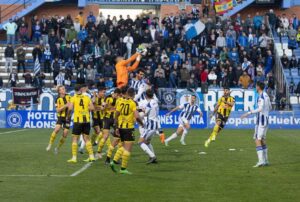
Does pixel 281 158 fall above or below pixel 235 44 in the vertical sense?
below

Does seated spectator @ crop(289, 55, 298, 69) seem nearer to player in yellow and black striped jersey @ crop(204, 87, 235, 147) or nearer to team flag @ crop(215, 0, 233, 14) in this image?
team flag @ crop(215, 0, 233, 14)

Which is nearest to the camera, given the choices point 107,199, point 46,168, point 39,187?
point 107,199

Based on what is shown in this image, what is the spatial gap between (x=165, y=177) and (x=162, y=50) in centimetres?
2944

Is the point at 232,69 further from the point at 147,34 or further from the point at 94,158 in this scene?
Answer: the point at 94,158

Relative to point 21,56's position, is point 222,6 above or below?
above

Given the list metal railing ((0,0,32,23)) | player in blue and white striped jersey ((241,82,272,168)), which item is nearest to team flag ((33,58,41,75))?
metal railing ((0,0,32,23))

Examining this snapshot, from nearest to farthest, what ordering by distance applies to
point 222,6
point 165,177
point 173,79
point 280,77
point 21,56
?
1. point 165,177
2. point 173,79
3. point 280,77
4. point 21,56
5. point 222,6

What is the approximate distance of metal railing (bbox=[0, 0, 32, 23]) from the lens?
2242 inches

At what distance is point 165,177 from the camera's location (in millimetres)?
19688

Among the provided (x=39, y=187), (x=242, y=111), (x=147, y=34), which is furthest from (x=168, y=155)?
(x=147, y=34)

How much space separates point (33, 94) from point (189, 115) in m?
16.1

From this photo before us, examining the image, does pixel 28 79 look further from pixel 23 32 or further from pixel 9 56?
pixel 23 32

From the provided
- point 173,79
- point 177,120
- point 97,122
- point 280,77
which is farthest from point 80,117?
point 280,77

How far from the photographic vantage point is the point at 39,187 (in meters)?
17.5
